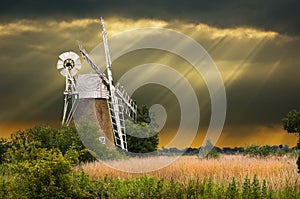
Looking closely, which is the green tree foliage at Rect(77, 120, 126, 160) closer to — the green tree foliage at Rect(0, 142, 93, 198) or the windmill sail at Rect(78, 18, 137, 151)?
the windmill sail at Rect(78, 18, 137, 151)

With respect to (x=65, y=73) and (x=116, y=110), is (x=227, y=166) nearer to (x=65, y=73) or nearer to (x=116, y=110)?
(x=116, y=110)

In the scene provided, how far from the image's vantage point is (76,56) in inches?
1384

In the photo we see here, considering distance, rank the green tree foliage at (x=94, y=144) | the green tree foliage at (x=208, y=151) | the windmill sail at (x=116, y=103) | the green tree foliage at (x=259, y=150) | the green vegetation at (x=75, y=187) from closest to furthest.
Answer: the green vegetation at (x=75, y=187) → the green tree foliage at (x=94, y=144) → the green tree foliage at (x=208, y=151) → the green tree foliage at (x=259, y=150) → the windmill sail at (x=116, y=103)

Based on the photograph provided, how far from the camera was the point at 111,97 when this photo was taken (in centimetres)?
3272

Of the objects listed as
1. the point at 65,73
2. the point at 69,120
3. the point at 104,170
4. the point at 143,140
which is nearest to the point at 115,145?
the point at 143,140

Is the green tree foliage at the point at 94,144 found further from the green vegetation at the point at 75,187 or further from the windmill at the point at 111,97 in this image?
the green vegetation at the point at 75,187

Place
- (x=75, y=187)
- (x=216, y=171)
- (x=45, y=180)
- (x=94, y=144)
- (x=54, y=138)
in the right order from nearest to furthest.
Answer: (x=45, y=180), (x=75, y=187), (x=216, y=171), (x=94, y=144), (x=54, y=138)

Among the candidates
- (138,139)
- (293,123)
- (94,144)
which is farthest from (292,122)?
(138,139)

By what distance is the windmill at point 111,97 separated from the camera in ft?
105

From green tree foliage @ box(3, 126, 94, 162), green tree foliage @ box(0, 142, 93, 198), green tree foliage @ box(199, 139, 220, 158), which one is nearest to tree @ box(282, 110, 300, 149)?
green tree foliage @ box(0, 142, 93, 198)

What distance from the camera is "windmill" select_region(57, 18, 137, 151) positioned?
32.1 metres

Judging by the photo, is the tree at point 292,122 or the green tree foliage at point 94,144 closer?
the tree at point 292,122

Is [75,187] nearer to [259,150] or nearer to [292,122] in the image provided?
[292,122]

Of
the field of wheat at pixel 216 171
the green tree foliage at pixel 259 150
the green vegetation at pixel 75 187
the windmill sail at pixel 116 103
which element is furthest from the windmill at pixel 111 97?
the green vegetation at pixel 75 187
